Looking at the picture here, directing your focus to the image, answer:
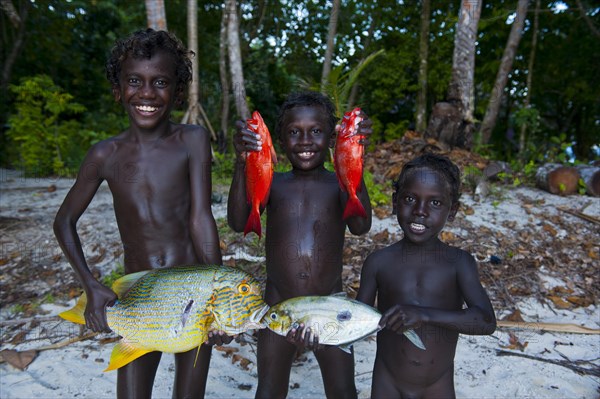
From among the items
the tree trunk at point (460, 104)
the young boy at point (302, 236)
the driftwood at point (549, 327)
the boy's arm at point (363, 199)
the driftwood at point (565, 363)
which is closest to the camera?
the boy's arm at point (363, 199)

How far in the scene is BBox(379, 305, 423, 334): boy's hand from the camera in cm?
162

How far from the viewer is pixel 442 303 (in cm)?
193

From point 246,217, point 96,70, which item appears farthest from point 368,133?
point 96,70

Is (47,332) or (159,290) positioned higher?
(159,290)

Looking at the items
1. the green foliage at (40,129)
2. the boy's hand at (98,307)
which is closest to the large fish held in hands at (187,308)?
the boy's hand at (98,307)

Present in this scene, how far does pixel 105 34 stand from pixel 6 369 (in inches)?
577

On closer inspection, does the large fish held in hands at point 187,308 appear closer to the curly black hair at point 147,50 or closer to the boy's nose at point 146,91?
the boy's nose at point 146,91

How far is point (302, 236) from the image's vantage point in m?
2.16

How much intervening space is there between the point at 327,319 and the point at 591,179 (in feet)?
21.7

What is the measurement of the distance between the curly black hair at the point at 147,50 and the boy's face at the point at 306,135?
54cm

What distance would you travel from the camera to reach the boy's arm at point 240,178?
181 centimetres

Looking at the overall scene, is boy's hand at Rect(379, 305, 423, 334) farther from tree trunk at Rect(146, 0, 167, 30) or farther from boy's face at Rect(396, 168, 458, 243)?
tree trunk at Rect(146, 0, 167, 30)

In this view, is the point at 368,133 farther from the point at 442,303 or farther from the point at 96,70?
the point at 96,70

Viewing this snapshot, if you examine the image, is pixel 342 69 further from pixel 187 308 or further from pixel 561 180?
pixel 187 308
